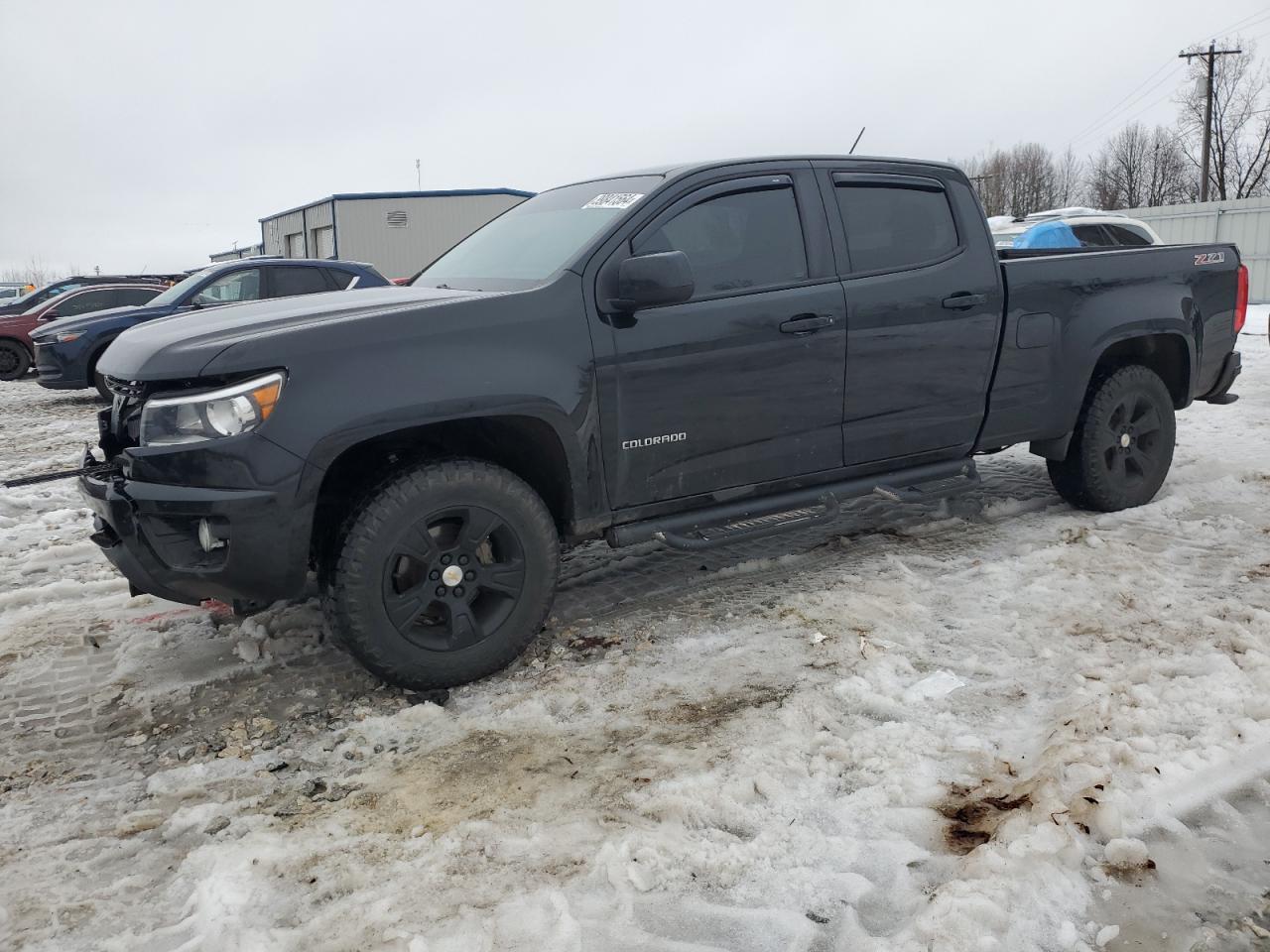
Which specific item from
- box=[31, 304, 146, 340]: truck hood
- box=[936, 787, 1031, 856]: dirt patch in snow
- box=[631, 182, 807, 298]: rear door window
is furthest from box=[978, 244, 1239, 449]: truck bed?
box=[31, 304, 146, 340]: truck hood

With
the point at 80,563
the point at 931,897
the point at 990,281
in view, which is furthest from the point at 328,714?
the point at 990,281

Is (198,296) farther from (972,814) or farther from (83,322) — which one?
(972,814)

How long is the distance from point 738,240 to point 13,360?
15.8m

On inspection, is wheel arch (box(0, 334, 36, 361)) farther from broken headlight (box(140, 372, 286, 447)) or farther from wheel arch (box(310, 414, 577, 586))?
broken headlight (box(140, 372, 286, 447))

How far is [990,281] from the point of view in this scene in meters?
4.81

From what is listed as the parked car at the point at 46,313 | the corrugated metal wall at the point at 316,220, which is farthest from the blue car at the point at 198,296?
the corrugated metal wall at the point at 316,220

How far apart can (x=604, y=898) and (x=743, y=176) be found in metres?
2.98

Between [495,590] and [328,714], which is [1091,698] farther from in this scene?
[328,714]

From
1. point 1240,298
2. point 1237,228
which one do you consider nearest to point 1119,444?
point 1240,298

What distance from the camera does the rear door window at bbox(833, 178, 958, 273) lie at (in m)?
4.50

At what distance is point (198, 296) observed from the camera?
11.3 m

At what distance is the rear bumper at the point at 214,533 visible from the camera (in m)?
3.18

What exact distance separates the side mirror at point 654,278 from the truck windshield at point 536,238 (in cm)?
31

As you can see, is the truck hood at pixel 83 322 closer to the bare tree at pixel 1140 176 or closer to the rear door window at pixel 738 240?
the rear door window at pixel 738 240
